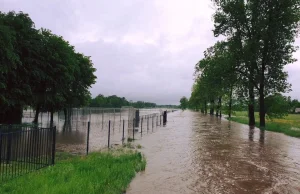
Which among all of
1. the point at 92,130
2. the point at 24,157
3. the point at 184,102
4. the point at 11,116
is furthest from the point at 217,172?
the point at 184,102

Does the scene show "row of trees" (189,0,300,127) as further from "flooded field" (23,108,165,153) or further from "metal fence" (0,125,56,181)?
"metal fence" (0,125,56,181)

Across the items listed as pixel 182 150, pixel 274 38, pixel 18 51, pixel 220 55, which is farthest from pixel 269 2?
pixel 18 51

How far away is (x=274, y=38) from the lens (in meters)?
30.3

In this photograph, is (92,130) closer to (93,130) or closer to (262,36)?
(93,130)

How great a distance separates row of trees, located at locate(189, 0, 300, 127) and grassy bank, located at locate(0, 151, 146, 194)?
25.4m

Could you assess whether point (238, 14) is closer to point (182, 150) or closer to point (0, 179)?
point (182, 150)

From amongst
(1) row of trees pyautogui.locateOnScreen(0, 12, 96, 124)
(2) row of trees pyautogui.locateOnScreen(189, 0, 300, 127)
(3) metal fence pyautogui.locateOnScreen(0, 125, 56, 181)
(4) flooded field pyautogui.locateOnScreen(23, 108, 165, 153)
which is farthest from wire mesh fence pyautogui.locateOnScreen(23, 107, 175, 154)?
(2) row of trees pyautogui.locateOnScreen(189, 0, 300, 127)

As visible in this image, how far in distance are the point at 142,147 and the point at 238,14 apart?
22.6 m

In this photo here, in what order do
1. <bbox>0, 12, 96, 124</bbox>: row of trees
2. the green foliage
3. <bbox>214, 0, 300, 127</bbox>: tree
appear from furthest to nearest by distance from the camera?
the green foliage, <bbox>214, 0, 300, 127</bbox>: tree, <bbox>0, 12, 96, 124</bbox>: row of trees

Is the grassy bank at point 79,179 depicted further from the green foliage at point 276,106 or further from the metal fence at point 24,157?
the green foliage at point 276,106

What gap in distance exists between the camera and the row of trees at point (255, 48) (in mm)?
30188

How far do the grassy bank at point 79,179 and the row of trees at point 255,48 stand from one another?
83.4ft

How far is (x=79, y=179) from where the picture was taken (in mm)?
7402

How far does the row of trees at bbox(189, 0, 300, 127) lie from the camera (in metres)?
30.2
